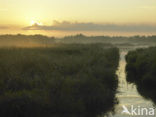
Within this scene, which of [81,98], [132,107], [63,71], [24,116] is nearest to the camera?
[24,116]

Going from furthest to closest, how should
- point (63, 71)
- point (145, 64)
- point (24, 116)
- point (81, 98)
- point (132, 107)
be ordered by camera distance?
point (145, 64), point (63, 71), point (132, 107), point (81, 98), point (24, 116)

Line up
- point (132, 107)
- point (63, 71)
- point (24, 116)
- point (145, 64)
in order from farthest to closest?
point (145, 64) < point (63, 71) < point (132, 107) < point (24, 116)

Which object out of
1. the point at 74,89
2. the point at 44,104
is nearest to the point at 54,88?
the point at 74,89

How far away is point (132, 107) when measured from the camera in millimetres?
12453

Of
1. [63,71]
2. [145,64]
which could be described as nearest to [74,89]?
[63,71]

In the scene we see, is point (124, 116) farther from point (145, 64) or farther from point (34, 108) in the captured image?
point (145, 64)

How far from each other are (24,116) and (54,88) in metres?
2.44

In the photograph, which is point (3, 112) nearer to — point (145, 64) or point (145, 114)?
point (145, 114)

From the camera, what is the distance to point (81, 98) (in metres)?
Result: 10.8

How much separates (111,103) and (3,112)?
5380 mm

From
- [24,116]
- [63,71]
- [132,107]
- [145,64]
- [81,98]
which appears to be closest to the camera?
[24,116]

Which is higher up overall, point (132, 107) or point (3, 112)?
point (3, 112)

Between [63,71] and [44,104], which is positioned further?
[63,71]

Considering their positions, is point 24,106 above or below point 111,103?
above
